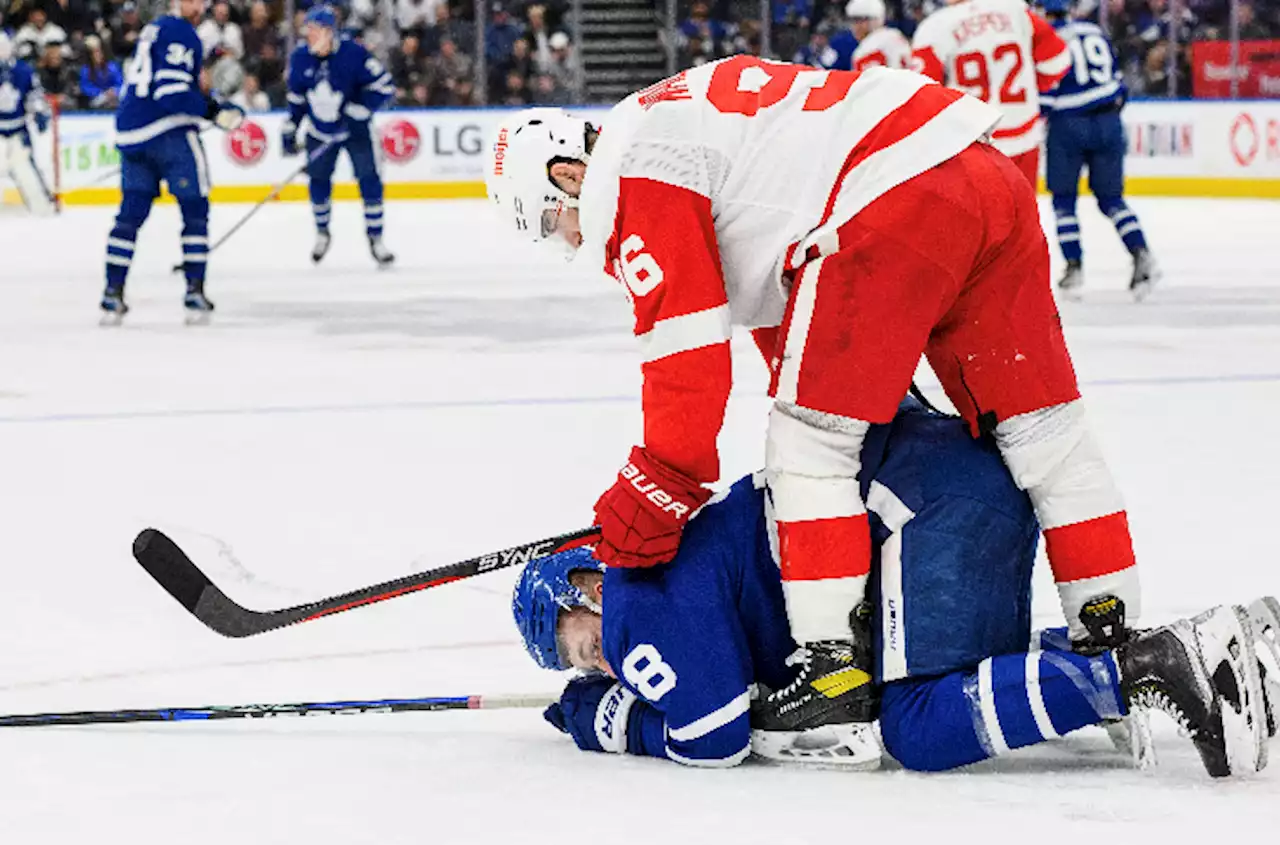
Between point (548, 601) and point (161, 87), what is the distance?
5.52 m

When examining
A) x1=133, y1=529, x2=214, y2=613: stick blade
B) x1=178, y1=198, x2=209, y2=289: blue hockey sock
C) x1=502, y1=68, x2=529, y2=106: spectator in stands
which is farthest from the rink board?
x1=133, y1=529, x2=214, y2=613: stick blade

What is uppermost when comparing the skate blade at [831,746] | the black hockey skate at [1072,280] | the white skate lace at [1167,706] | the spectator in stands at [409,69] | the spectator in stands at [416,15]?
the spectator in stands at [416,15]

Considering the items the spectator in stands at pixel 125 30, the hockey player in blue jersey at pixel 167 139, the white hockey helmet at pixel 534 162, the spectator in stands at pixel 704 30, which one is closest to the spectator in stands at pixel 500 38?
the spectator in stands at pixel 704 30

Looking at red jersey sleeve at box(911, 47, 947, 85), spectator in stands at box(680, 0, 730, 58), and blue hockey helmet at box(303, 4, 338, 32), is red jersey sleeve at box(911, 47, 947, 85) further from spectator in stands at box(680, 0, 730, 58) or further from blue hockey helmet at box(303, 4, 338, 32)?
spectator in stands at box(680, 0, 730, 58)

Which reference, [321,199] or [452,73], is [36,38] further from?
[321,199]

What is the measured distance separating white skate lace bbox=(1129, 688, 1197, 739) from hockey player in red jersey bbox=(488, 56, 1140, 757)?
0.28m

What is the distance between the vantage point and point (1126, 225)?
8109mm

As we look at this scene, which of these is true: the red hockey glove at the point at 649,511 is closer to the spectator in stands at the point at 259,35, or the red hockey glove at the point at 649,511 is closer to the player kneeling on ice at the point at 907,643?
the player kneeling on ice at the point at 907,643

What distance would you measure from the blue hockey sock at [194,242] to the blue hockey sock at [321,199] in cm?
250

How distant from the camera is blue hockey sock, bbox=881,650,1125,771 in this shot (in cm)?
221

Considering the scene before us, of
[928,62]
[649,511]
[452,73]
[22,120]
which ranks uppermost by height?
[928,62]

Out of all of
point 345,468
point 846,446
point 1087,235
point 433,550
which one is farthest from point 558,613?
point 1087,235

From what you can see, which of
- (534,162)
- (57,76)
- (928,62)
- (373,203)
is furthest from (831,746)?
(57,76)

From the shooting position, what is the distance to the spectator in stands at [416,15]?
14.6 meters
